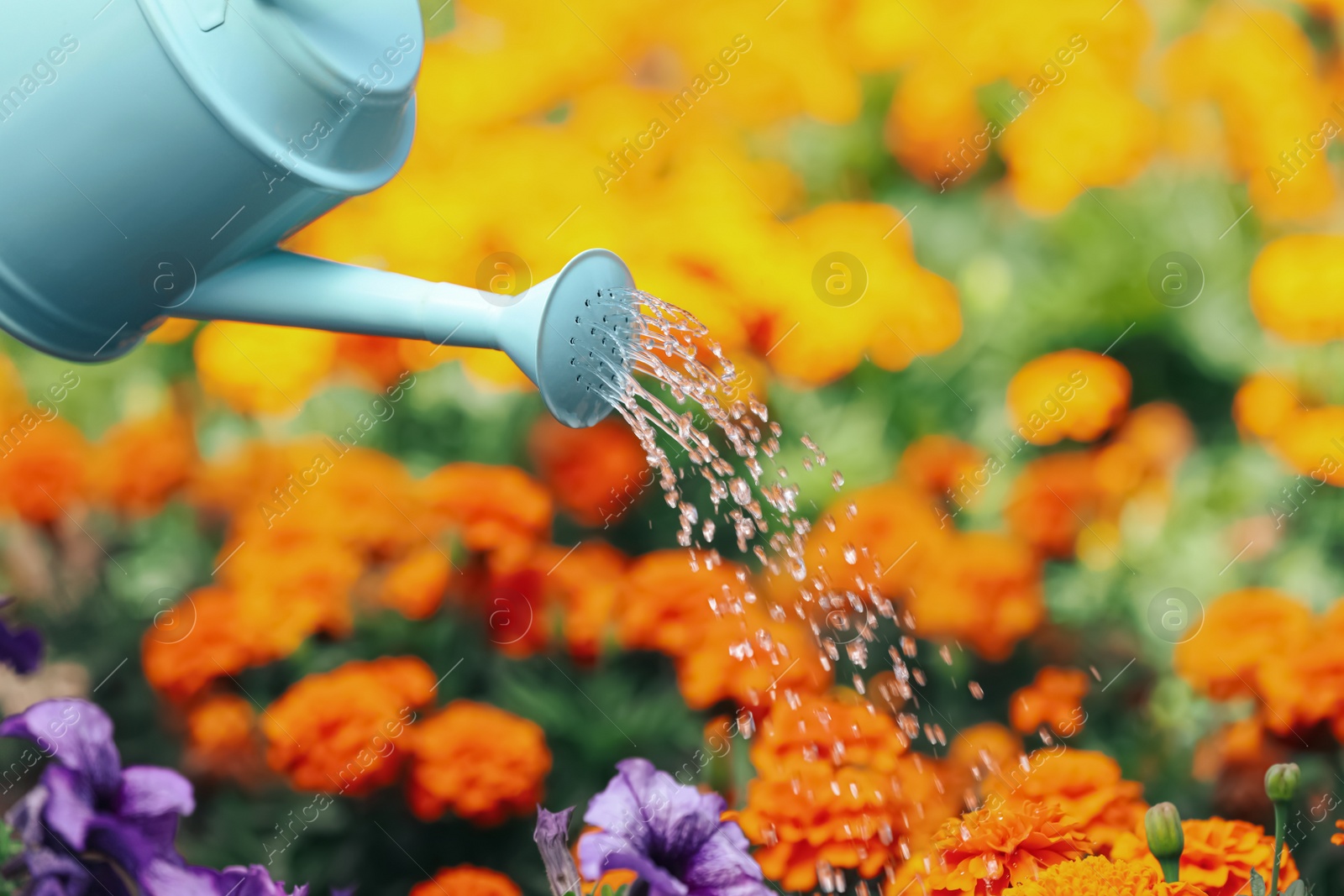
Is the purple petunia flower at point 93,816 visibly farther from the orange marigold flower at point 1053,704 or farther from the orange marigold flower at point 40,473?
the orange marigold flower at point 1053,704

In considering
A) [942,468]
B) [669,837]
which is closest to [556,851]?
[669,837]

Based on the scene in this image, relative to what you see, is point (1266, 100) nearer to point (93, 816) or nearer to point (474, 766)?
point (474, 766)

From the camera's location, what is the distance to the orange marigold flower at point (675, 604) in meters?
0.80

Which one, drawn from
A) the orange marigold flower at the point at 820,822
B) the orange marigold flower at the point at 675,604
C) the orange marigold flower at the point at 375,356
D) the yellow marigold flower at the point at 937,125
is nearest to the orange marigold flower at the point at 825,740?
the orange marigold flower at the point at 820,822

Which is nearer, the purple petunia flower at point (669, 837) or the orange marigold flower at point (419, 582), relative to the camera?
the purple petunia flower at point (669, 837)

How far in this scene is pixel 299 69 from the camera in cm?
45

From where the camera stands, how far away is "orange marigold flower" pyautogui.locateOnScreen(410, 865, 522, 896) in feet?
2.52

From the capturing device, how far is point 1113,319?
0.99m

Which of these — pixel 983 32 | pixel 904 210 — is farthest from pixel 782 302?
pixel 983 32

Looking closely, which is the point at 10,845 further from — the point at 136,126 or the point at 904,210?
the point at 904,210

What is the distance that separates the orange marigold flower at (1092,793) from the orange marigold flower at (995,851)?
50 millimetres

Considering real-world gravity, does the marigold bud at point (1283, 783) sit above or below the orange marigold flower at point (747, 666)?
above

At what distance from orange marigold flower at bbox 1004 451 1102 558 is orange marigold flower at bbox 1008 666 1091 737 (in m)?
0.12

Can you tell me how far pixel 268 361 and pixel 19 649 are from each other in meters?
0.33
